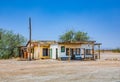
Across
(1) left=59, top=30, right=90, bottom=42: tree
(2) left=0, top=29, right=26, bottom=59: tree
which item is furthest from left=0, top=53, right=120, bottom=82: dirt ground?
(1) left=59, top=30, right=90, bottom=42: tree

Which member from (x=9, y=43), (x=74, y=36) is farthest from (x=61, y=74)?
(x=74, y=36)

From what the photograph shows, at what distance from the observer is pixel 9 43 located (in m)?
62.5

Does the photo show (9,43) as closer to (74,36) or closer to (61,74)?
(74,36)

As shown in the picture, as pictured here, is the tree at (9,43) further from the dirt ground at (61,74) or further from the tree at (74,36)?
the dirt ground at (61,74)

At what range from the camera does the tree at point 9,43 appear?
60375 millimetres

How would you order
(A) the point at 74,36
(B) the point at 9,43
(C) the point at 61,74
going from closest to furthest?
(C) the point at 61,74 → (B) the point at 9,43 → (A) the point at 74,36

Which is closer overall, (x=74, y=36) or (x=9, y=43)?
(x=9, y=43)

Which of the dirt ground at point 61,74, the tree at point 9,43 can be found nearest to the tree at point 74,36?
the tree at point 9,43

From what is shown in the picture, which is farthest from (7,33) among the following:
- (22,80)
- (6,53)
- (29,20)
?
(22,80)

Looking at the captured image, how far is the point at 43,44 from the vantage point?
53.5 metres

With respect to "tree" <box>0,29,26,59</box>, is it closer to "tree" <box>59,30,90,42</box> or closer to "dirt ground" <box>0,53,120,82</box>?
"tree" <box>59,30,90,42</box>

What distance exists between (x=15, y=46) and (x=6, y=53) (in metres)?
3.09

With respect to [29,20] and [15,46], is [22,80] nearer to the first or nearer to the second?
[29,20]

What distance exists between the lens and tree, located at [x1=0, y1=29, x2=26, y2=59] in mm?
60375
